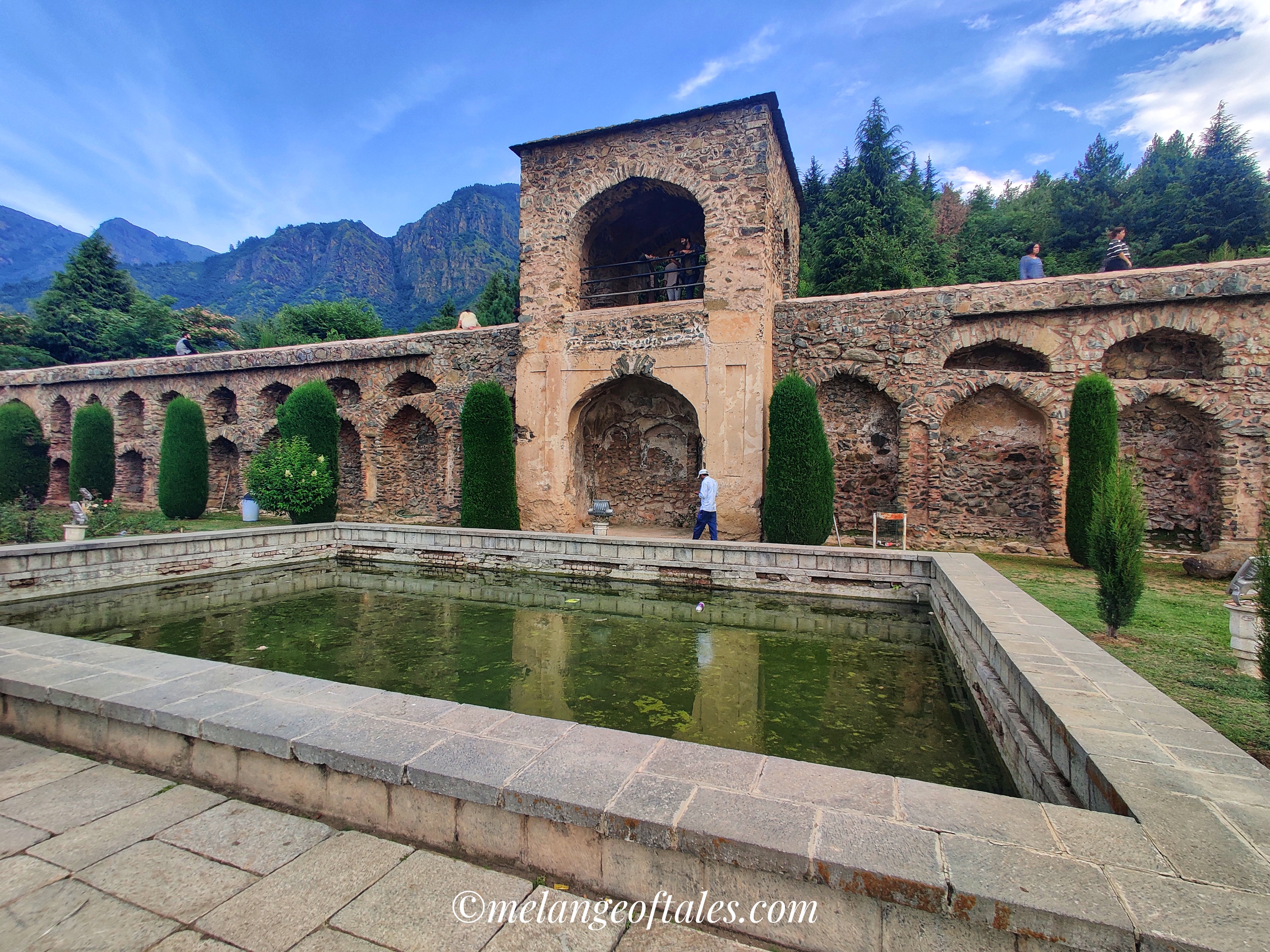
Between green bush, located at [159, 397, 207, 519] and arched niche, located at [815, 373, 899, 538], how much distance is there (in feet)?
52.9

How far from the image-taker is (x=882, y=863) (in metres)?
1.75

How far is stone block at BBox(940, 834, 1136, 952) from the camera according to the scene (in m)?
1.54

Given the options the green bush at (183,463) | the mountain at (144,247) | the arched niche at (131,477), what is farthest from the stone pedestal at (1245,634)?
the mountain at (144,247)

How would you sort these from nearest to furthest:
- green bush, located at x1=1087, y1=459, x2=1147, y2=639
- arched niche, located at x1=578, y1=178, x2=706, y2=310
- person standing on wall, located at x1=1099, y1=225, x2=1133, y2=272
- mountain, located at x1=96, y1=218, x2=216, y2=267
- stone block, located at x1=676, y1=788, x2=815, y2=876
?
stone block, located at x1=676, y1=788, x2=815, y2=876, green bush, located at x1=1087, y1=459, x2=1147, y2=639, person standing on wall, located at x1=1099, y1=225, x2=1133, y2=272, arched niche, located at x1=578, y1=178, x2=706, y2=310, mountain, located at x1=96, y1=218, x2=216, y2=267

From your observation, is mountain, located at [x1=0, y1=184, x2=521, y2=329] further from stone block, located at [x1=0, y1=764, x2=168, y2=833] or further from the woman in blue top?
stone block, located at [x1=0, y1=764, x2=168, y2=833]

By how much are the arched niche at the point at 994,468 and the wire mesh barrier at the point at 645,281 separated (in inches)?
233

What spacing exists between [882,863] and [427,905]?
148 centimetres

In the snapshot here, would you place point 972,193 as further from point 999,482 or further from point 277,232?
point 277,232

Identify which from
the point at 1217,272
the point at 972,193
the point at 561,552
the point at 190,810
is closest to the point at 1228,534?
the point at 1217,272

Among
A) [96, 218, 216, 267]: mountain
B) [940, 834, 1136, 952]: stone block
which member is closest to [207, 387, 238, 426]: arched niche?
[940, 834, 1136, 952]: stone block

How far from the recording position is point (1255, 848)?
6.21 ft

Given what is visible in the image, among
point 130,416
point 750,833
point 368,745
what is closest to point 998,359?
point 750,833

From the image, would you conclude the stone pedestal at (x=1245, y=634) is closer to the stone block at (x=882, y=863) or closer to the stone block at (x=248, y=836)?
the stone block at (x=882, y=863)

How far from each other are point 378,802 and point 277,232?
96.6 meters
